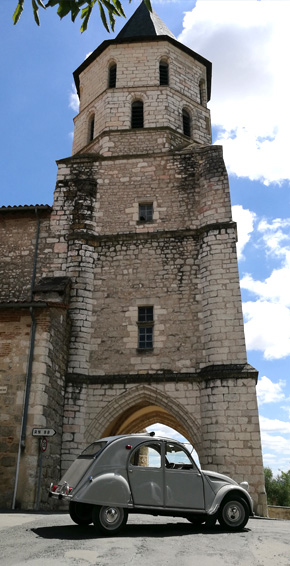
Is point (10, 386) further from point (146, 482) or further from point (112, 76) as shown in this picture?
point (112, 76)

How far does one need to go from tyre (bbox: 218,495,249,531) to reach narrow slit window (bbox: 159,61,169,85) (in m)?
15.2

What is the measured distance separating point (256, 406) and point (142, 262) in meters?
5.30

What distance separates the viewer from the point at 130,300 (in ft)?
43.4

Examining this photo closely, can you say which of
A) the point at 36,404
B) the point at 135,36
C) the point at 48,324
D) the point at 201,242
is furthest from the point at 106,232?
the point at 135,36

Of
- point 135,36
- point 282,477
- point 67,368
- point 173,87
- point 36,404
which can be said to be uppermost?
point 135,36

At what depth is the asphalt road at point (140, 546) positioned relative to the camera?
416cm

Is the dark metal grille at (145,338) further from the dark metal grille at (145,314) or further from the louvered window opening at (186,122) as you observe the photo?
the louvered window opening at (186,122)

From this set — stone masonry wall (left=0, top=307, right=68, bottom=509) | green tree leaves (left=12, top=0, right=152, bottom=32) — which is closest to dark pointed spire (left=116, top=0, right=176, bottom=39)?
Answer: stone masonry wall (left=0, top=307, right=68, bottom=509)

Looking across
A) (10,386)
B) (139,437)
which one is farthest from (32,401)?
(139,437)

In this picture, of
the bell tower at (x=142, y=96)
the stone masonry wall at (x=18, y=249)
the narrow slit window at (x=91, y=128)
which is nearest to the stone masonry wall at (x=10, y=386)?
the stone masonry wall at (x=18, y=249)

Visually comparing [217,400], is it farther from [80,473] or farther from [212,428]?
[80,473]

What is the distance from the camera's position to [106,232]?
14188mm

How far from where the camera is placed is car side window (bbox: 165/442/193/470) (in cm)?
620

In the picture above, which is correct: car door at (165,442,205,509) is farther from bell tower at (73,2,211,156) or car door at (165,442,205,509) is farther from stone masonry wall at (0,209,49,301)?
bell tower at (73,2,211,156)
